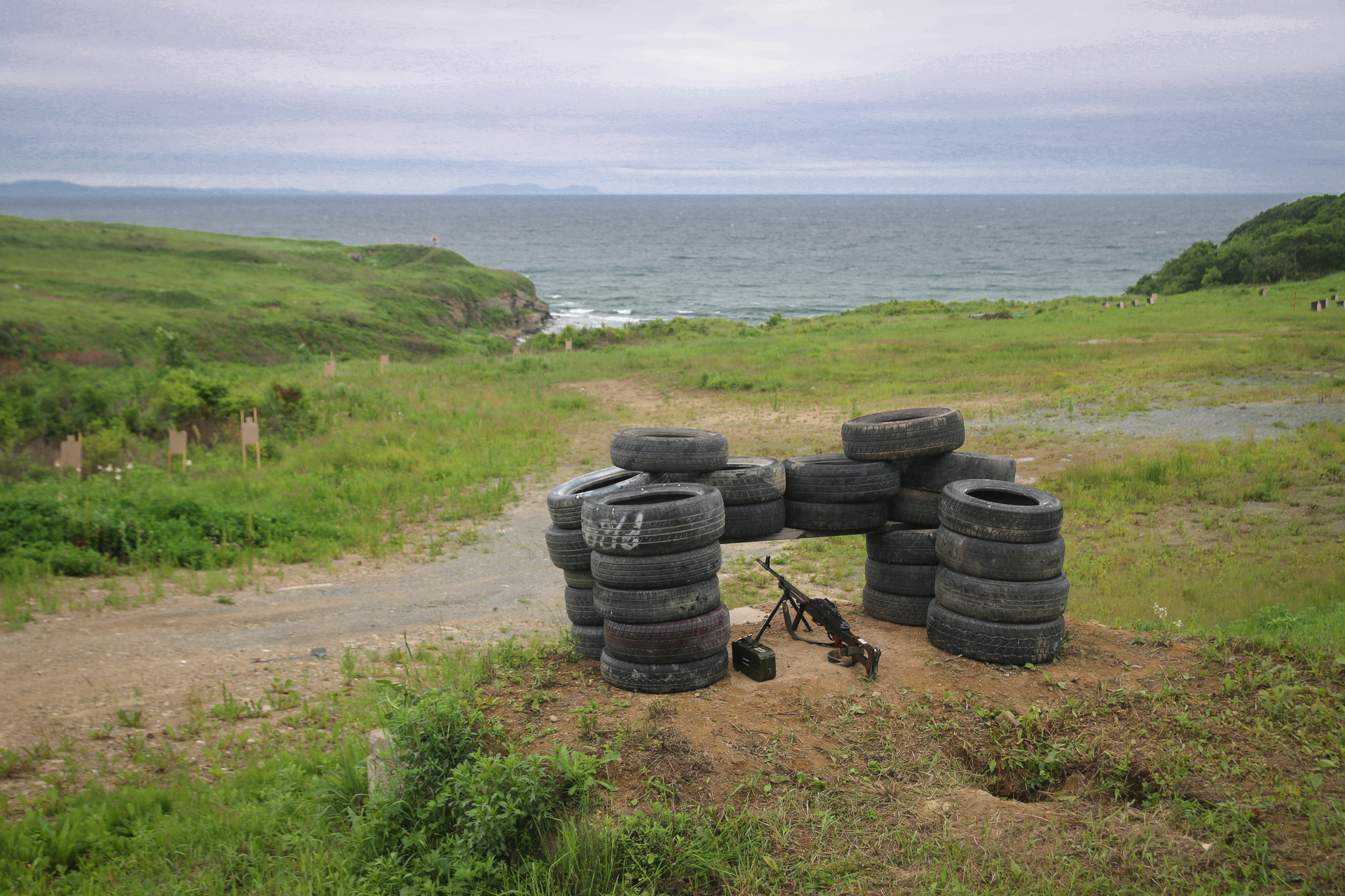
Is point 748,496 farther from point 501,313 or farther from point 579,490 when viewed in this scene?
point 501,313

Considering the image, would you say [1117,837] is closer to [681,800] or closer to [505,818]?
[681,800]

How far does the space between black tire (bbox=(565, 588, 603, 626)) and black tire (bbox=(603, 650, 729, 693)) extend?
72 cm

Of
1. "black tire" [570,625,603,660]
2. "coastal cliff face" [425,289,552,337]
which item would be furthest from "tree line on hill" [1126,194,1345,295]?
"black tire" [570,625,603,660]

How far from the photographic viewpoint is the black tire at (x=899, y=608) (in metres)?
7.69

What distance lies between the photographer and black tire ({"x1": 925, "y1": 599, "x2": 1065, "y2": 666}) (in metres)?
6.64

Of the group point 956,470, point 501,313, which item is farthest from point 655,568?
point 501,313

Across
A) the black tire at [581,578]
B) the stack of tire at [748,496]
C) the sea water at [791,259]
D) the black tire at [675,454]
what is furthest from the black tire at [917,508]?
the sea water at [791,259]

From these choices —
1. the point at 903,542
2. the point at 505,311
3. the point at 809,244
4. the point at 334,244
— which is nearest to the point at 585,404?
the point at 903,542

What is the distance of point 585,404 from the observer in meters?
23.1

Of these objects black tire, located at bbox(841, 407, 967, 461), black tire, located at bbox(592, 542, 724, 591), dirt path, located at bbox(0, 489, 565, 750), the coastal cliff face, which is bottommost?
dirt path, located at bbox(0, 489, 565, 750)

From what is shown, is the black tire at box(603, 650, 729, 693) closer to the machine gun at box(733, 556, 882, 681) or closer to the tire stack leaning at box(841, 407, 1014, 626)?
the machine gun at box(733, 556, 882, 681)

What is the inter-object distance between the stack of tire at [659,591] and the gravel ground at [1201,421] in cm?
1369

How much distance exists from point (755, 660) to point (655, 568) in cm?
121

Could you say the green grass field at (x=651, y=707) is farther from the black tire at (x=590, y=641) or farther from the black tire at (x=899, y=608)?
the black tire at (x=899, y=608)
